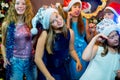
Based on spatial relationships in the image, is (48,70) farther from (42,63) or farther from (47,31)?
(47,31)

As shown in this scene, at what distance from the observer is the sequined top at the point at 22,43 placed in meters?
2.90

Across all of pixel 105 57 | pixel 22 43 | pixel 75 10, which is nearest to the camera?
pixel 105 57

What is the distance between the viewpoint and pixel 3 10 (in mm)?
3844

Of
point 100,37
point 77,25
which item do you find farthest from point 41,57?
point 77,25

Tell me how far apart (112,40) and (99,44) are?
130 mm

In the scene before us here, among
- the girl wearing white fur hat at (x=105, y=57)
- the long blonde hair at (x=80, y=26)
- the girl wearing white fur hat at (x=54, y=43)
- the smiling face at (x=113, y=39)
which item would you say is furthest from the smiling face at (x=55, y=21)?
the long blonde hair at (x=80, y=26)

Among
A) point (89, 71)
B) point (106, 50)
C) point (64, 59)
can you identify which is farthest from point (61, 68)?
point (106, 50)

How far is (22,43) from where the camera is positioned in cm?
290

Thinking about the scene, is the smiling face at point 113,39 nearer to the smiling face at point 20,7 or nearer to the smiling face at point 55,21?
the smiling face at point 55,21

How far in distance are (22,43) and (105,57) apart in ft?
2.80

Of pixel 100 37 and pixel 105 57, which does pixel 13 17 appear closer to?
pixel 100 37

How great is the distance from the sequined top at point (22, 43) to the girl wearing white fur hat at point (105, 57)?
641mm

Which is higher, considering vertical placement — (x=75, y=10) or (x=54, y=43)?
(x=75, y=10)

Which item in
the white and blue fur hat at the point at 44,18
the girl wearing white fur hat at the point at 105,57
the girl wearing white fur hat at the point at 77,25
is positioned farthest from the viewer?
the girl wearing white fur hat at the point at 77,25
